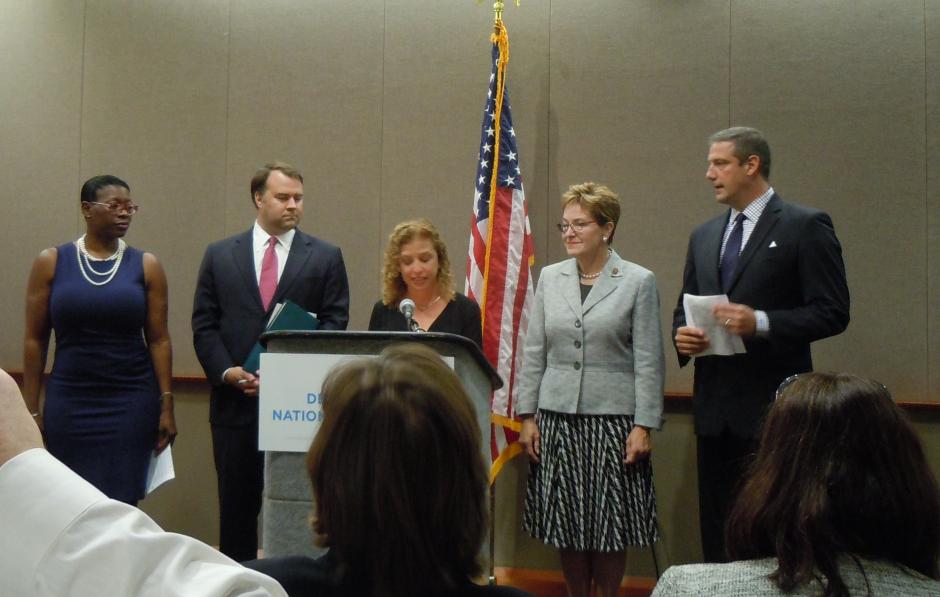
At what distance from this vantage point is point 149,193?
498 centimetres

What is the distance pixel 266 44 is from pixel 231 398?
2274 mm

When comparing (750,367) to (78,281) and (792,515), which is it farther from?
(78,281)

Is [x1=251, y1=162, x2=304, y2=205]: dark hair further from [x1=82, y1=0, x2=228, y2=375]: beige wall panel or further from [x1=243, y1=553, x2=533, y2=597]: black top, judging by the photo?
[x1=243, y1=553, x2=533, y2=597]: black top

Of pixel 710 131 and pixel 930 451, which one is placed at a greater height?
pixel 710 131

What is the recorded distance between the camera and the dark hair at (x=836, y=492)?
3.89 ft

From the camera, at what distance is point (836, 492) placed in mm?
1220

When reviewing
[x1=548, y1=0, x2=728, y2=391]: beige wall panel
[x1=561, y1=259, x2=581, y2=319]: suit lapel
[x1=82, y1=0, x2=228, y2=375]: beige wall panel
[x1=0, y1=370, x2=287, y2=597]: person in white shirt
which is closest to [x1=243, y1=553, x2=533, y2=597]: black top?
[x1=0, y1=370, x2=287, y2=597]: person in white shirt

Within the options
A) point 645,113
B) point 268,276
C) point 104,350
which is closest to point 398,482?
point 268,276

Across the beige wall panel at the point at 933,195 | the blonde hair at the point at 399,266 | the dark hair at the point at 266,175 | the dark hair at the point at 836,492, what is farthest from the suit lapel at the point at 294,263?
the beige wall panel at the point at 933,195

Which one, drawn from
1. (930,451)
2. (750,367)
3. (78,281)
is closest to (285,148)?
(78,281)

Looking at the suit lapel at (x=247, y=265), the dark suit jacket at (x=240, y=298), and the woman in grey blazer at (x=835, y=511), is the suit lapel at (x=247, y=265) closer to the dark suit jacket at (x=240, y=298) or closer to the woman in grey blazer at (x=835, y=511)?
the dark suit jacket at (x=240, y=298)

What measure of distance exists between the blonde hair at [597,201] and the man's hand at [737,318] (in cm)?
70

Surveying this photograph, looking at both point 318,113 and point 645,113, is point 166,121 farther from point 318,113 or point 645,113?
point 645,113

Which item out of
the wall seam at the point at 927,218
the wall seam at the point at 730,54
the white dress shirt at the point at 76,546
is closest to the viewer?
the white dress shirt at the point at 76,546
